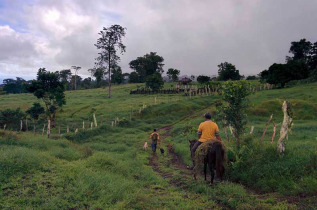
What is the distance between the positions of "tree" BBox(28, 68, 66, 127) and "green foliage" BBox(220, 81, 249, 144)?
22.6 metres

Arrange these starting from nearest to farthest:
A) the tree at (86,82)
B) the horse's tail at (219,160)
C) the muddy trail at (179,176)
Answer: the muddy trail at (179,176)
the horse's tail at (219,160)
the tree at (86,82)

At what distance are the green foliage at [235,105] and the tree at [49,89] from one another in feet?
74.3

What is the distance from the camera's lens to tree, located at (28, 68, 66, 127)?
27.5m

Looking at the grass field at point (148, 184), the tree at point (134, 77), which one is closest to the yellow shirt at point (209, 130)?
the grass field at point (148, 184)

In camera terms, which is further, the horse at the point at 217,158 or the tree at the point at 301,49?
the tree at the point at 301,49

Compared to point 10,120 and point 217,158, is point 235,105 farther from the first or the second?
point 10,120

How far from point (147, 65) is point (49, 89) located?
2397 inches

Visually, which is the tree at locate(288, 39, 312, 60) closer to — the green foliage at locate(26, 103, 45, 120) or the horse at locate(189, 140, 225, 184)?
the green foliage at locate(26, 103, 45, 120)

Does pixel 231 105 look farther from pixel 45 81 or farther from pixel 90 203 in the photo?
pixel 45 81

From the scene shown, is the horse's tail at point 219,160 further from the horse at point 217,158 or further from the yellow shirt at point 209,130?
the yellow shirt at point 209,130

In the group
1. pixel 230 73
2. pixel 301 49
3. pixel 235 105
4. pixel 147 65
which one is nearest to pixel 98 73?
pixel 147 65

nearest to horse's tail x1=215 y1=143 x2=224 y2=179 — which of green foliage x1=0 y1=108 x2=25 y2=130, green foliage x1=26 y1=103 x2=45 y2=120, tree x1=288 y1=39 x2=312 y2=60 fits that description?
green foliage x1=0 y1=108 x2=25 y2=130

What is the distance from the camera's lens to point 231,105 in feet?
32.2

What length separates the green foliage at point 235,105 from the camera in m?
9.68
